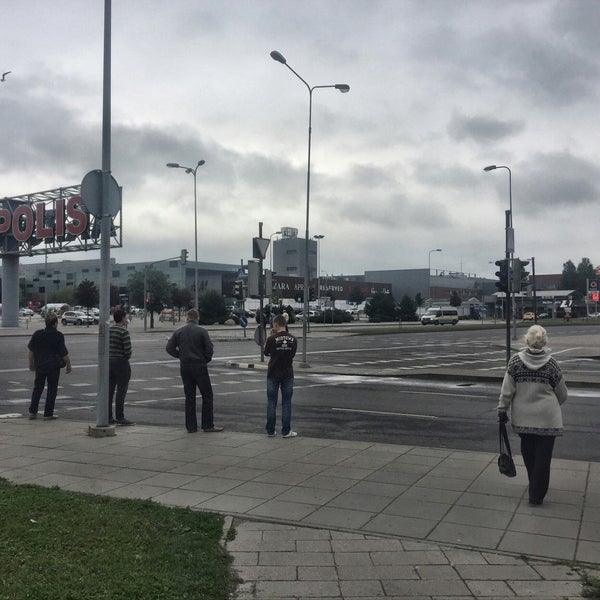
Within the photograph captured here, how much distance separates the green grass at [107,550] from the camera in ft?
12.8

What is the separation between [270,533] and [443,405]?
28.0 feet

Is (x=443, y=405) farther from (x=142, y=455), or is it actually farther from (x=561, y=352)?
(x=561, y=352)

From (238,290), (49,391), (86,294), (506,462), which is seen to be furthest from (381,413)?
(86,294)

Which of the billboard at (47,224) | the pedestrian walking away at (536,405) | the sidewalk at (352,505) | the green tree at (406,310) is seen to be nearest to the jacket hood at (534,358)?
the pedestrian walking away at (536,405)

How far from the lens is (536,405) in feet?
19.5

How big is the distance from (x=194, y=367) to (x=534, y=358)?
5.15m

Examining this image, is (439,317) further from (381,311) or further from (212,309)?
(212,309)

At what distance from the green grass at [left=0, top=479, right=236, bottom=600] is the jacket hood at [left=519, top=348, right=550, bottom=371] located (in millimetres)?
3022

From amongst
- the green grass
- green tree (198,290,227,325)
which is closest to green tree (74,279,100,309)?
green tree (198,290,227,325)

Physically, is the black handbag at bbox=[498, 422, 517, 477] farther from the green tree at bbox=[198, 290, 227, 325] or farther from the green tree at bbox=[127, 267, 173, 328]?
the green tree at bbox=[198, 290, 227, 325]

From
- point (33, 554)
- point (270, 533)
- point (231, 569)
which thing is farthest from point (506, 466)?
point (33, 554)

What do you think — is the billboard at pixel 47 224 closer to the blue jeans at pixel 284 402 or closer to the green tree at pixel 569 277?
the blue jeans at pixel 284 402

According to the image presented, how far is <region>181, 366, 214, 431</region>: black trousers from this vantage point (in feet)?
31.7

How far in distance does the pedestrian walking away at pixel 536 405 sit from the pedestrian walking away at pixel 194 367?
4.79 metres
